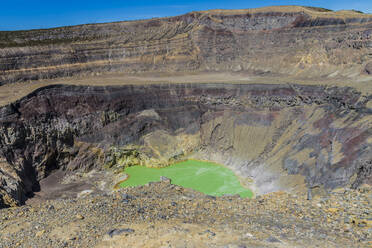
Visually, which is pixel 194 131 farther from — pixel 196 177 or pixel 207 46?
pixel 207 46

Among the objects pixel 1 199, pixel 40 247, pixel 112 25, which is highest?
pixel 112 25

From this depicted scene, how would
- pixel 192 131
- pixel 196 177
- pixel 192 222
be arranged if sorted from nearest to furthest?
1. pixel 192 222
2. pixel 196 177
3. pixel 192 131

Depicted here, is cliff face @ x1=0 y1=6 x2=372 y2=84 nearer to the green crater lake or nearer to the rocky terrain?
the green crater lake

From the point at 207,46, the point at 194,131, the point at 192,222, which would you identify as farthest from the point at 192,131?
the point at 192,222

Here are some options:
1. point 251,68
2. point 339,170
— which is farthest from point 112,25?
point 339,170

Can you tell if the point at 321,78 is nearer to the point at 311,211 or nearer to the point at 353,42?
the point at 353,42

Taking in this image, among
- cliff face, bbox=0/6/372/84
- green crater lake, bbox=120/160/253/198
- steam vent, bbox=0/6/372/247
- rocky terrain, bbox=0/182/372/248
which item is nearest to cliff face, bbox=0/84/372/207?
steam vent, bbox=0/6/372/247

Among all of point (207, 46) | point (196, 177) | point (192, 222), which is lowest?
point (196, 177)
